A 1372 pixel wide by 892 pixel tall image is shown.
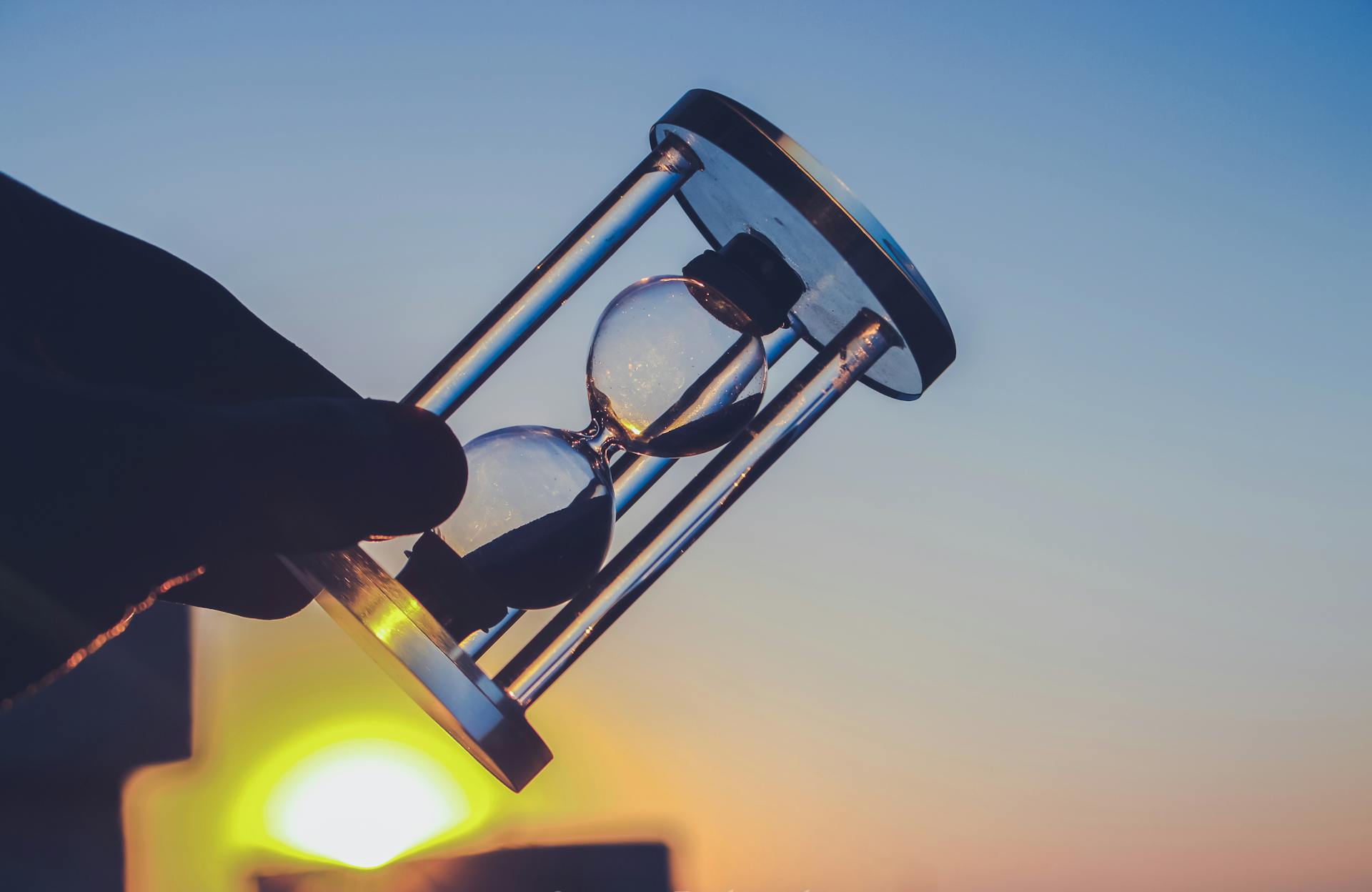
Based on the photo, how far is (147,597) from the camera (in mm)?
432

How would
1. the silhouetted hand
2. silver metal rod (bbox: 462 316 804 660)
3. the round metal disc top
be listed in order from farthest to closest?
1. silver metal rod (bbox: 462 316 804 660)
2. the round metal disc top
3. the silhouetted hand

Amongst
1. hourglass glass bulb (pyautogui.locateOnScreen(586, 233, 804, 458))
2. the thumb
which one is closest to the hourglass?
hourglass glass bulb (pyautogui.locateOnScreen(586, 233, 804, 458))

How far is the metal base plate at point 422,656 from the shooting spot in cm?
46

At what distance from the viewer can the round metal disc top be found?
2.05ft

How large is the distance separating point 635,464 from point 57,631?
1.60ft

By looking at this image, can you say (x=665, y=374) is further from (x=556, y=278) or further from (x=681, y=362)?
(x=556, y=278)

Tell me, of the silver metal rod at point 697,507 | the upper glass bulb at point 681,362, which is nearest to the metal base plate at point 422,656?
the silver metal rod at point 697,507

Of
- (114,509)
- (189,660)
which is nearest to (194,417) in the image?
(114,509)

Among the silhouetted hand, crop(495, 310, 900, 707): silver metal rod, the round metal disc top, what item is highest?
the round metal disc top

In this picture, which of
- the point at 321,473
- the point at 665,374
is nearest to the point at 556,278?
the point at 665,374

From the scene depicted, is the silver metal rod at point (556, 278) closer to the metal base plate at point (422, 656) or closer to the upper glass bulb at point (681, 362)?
the upper glass bulb at point (681, 362)

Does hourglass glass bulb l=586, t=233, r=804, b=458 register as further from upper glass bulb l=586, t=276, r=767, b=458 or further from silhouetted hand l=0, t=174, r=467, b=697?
silhouetted hand l=0, t=174, r=467, b=697

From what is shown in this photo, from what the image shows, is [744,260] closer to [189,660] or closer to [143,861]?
[189,660]

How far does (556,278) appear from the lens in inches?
29.0
